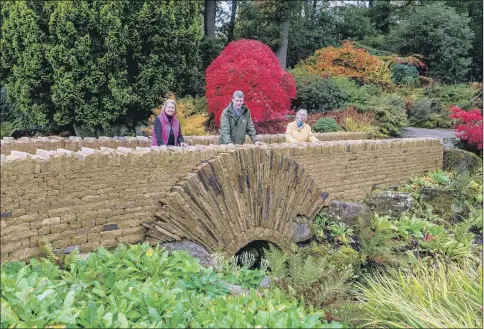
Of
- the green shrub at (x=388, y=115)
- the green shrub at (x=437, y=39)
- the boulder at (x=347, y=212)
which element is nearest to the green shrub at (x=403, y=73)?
the green shrub at (x=437, y=39)

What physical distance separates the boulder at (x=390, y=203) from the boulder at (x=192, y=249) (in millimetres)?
4395

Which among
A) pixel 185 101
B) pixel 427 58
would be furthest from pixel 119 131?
pixel 427 58

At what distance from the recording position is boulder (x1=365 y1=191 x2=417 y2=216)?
30.3 ft

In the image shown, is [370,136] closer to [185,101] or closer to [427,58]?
[185,101]

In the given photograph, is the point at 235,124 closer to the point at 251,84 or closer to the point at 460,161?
the point at 251,84

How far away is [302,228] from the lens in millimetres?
7895

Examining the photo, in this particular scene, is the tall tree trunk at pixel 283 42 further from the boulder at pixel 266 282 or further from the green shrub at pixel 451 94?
the boulder at pixel 266 282

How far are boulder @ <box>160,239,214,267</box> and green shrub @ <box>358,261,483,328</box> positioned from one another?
1.80 meters

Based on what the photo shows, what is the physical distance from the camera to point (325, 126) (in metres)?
14.4

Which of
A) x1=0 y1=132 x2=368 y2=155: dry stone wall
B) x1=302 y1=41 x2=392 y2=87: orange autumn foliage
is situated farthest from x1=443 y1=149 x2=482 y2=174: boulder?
x1=302 y1=41 x2=392 y2=87: orange autumn foliage

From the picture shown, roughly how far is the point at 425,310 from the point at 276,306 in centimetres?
140

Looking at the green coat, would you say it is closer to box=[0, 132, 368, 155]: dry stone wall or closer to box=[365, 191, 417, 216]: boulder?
box=[0, 132, 368, 155]: dry stone wall

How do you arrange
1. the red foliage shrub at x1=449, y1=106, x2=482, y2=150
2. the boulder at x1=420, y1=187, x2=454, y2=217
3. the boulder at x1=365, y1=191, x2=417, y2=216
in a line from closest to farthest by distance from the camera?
1. the boulder at x1=365, y1=191, x2=417, y2=216
2. the boulder at x1=420, y1=187, x2=454, y2=217
3. the red foliage shrub at x1=449, y1=106, x2=482, y2=150

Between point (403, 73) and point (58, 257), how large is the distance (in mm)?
20192
